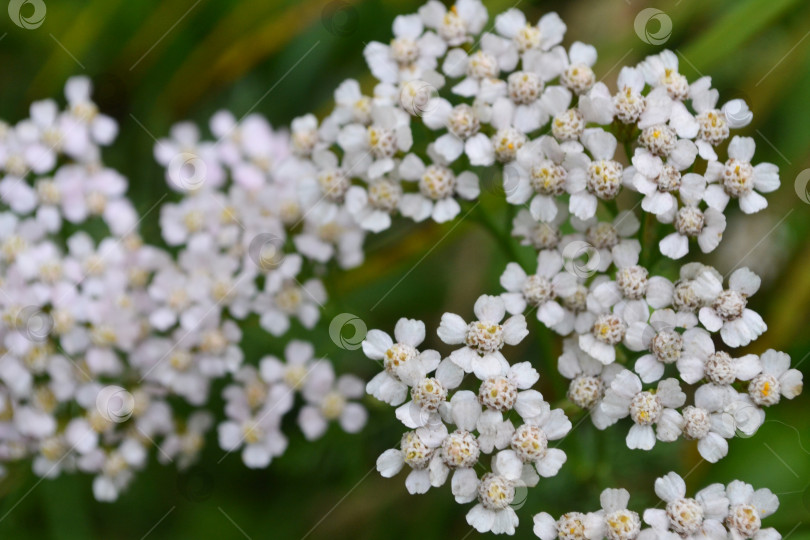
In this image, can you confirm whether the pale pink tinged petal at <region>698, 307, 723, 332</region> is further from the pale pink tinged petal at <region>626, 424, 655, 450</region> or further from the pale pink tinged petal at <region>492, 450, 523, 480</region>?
the pale pink tinged petal at <region>492, 450, 523, 480</region>

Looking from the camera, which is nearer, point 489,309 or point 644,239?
point 489,309

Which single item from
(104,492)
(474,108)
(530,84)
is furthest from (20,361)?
(530,84)

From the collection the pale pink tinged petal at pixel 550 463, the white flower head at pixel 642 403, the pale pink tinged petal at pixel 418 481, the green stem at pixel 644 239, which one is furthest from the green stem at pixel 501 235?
the pale pink tinged petal at pixel 418 481

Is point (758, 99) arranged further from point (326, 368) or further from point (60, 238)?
point (60, 238)

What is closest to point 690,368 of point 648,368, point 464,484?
point 648,368

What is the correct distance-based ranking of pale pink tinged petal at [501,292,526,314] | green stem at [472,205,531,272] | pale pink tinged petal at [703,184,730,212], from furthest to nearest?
green stem at [472,205,531,272] → pale pink tinged petal at [501,292,526,314] → pale pink tinged petal at [703,184,730,212]

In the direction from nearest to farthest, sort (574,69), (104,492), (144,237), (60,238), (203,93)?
(574,69), (104,492), (60,238), (144,237), (203,93)

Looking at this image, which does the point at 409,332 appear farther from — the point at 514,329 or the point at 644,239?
the point at 644,239

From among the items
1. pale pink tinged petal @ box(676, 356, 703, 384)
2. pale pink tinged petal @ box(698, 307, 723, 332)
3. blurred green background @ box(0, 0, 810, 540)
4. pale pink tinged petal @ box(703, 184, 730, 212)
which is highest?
pale pink tinged petal @ box(703, 184, 730, 212)

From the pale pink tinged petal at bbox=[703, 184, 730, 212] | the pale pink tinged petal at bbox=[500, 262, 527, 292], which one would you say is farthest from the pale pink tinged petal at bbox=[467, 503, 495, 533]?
the pale pink tinged petal at bbox=[703, 184, 730, 212]
